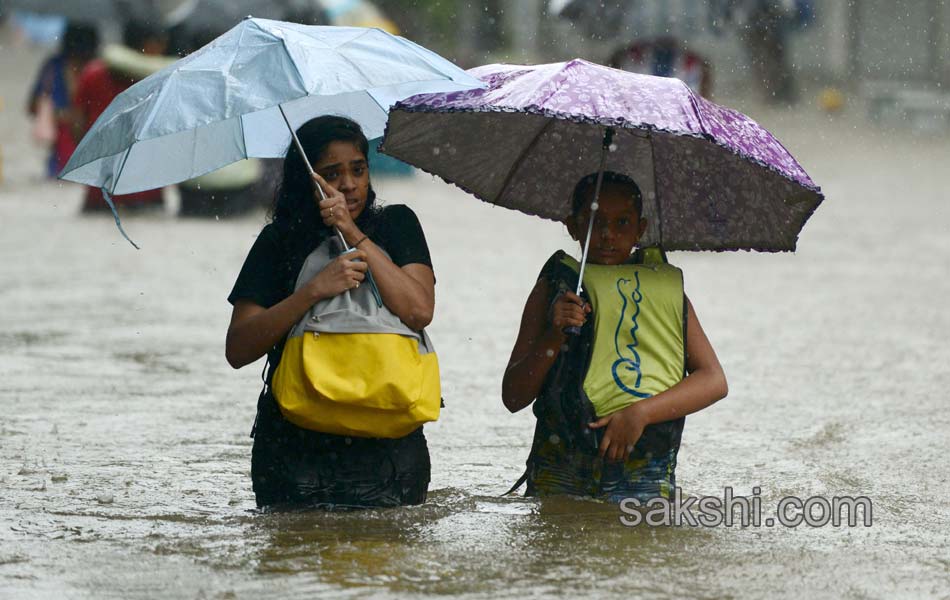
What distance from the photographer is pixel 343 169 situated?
4.51 meters

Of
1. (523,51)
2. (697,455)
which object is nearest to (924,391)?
(697,455)

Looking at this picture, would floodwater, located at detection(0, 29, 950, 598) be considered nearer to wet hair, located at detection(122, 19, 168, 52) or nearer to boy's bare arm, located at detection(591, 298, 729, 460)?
boy's bare arm, located at detection(591, 298, 729, 460)

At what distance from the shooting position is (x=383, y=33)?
4656mm

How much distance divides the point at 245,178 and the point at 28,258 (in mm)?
3773

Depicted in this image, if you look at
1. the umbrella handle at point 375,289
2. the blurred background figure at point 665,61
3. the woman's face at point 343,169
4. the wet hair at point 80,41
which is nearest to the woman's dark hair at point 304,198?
the woman's face at point 343,169

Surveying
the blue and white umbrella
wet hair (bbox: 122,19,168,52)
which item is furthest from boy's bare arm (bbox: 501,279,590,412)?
wet hair (bbox: 122,19,168,52)

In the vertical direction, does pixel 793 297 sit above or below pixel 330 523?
above

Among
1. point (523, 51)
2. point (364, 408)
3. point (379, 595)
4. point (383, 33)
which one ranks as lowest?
point (379, 595)

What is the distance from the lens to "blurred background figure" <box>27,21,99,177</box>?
696 inches

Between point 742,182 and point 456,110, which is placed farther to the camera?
point 742,182

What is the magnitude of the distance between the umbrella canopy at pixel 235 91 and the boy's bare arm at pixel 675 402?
1.01 meters

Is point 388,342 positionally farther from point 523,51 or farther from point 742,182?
point 523,51

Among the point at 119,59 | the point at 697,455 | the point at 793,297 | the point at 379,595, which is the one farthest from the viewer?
the point at 119,59

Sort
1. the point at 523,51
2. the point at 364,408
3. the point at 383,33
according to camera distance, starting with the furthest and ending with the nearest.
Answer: the point at 523,51
the point at 383,33
the point at 364,408
